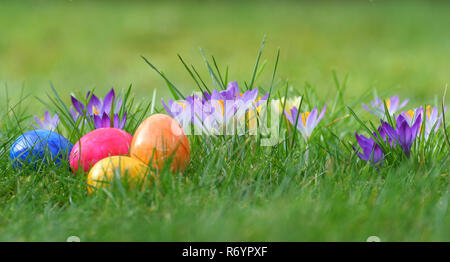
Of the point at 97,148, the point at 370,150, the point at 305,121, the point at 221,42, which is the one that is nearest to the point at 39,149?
the point at 97,148

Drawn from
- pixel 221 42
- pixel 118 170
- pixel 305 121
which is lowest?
pixel 118 170

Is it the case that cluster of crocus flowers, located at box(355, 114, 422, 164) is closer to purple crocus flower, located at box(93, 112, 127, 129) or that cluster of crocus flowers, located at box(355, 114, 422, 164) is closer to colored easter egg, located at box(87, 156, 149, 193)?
colored easter egg, located at box(87, 156, 149, 193)

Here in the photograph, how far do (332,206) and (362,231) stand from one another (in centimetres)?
9

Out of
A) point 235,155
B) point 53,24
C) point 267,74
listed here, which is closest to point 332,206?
point 235,155

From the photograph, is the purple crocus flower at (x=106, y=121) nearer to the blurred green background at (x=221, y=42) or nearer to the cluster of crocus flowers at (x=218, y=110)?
the cluster of crocus flowers at (x=218, y=110)

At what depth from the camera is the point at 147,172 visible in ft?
4.00

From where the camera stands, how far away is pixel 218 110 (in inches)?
53.4

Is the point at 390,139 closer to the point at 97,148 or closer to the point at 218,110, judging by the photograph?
the point at 218,110

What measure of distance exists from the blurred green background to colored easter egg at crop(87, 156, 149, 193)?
197cm

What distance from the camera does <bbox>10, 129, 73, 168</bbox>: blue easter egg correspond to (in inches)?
54.5

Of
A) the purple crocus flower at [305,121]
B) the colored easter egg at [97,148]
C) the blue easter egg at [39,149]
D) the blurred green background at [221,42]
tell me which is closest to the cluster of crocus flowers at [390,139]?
the purple crocus flower at [305,121]

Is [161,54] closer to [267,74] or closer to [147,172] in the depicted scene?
[267,74]

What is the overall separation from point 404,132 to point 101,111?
82cm
